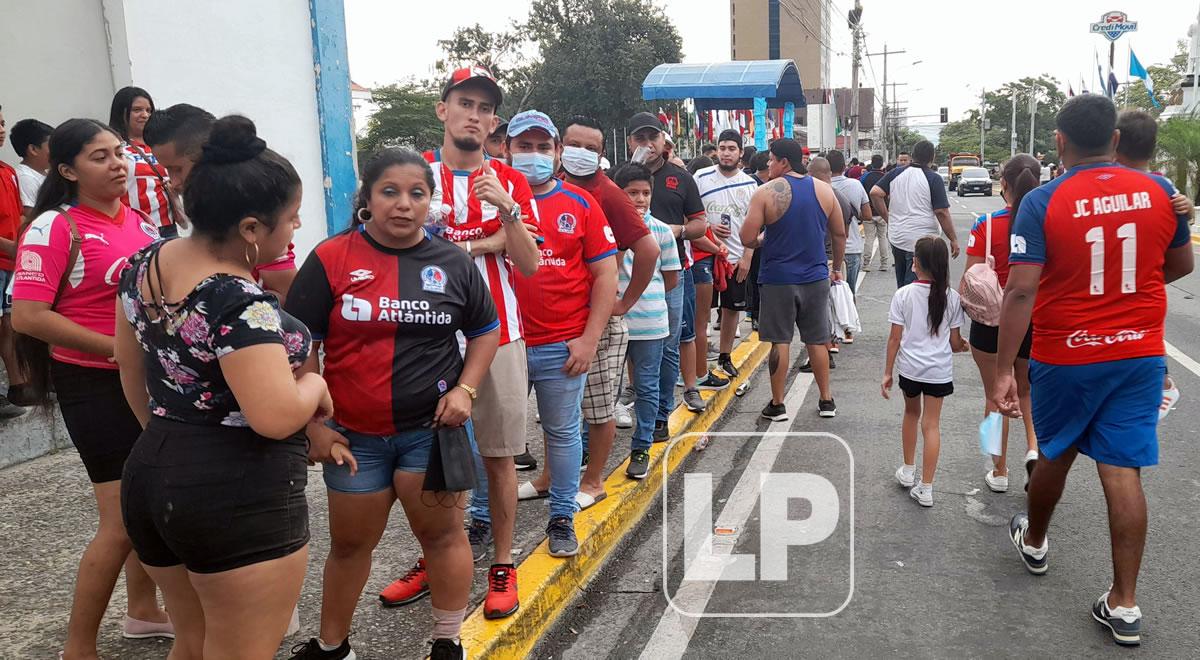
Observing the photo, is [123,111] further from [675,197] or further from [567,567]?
[675,197]

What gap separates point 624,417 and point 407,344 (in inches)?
146

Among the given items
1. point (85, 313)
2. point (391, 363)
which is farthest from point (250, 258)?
point (85, 313)

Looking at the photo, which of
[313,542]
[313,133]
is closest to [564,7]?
[313,133]

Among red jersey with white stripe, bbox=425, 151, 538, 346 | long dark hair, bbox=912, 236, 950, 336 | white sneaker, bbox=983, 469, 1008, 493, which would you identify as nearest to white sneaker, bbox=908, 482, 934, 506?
white sneaker, bbox=983, 469, 1008, 493

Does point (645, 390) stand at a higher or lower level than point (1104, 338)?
lower

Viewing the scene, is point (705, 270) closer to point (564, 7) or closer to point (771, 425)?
point (771, 425)

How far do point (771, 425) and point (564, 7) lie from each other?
1678 inches

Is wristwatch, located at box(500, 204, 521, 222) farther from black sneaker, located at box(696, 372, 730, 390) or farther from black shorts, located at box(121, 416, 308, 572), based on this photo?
black sneaker, located at box(696, 372, 730, 390)

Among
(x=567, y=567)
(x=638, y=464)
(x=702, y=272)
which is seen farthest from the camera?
(x=702, y=272)

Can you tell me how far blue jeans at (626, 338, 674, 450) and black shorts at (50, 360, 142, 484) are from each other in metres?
2.78

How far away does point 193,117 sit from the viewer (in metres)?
3.19

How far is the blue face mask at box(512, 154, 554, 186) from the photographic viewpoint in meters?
4.05

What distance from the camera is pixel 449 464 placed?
2.96 metres

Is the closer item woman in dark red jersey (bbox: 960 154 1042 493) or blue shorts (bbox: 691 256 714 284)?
woman in dark red jersey (bbox: 960 154 1042 493)
